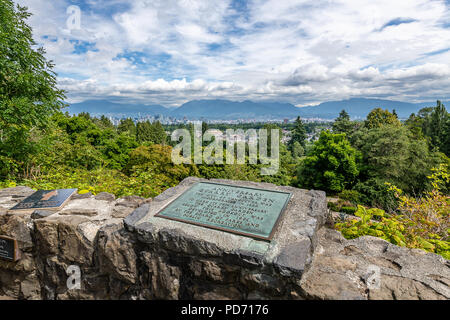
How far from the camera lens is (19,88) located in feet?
18.3

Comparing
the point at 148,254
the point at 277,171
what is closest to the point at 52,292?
the point at 148,254

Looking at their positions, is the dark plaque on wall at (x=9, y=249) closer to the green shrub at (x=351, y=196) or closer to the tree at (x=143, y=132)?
the green shrub at (x=351, y=196)

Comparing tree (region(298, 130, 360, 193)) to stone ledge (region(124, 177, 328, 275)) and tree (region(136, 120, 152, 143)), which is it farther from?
tree (region(136, 120, 152, 143))

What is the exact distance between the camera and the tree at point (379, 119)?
2576 cm

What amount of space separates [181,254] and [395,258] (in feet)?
7.44

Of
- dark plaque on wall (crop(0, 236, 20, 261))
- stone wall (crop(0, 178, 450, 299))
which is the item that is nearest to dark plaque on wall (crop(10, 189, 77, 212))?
stone wall (crop(0, 178, 450, 299))

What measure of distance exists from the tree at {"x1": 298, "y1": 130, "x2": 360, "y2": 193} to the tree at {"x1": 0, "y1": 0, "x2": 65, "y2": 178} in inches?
629

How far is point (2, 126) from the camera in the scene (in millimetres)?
5496

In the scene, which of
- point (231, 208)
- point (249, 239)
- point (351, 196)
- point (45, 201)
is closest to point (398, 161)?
point (351, 196)

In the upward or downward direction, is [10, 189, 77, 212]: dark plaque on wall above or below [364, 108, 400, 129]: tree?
below

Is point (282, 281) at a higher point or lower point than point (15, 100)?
lower

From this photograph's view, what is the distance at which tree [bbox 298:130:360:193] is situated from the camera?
16.4m
